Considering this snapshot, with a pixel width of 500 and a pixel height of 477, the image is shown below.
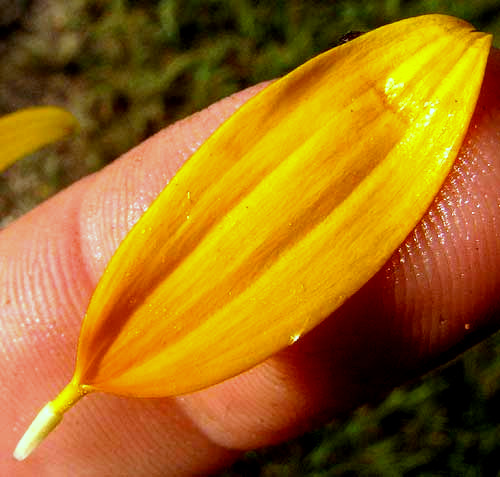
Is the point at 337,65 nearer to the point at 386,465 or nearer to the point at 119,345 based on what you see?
the point at 119,345

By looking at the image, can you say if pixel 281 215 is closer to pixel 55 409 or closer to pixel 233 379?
pixel 55 409

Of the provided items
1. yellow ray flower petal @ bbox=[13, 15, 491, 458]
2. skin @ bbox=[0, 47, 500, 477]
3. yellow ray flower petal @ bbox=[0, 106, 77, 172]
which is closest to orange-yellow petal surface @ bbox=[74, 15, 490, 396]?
yellow ray flower petal @ bbox=[13, 15, 491, 458]

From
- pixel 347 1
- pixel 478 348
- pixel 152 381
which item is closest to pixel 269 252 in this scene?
pixel 152 381

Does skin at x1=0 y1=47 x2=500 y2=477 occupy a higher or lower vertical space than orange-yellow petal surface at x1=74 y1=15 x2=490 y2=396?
lower

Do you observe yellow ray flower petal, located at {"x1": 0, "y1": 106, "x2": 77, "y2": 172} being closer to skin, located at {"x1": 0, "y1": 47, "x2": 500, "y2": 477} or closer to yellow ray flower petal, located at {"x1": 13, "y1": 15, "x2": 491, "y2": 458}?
skin, located at {"x1": 0, "y1": 47, "x2": 500, "y2": 477}

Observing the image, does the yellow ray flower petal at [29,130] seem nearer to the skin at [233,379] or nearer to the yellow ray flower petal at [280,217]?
the skin at [233,379]

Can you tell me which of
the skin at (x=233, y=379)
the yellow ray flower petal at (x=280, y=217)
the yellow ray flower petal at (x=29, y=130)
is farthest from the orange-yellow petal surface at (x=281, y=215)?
the yellow ray flower petal at (x=29, y=130)

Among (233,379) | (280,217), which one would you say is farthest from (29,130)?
(280,217)
